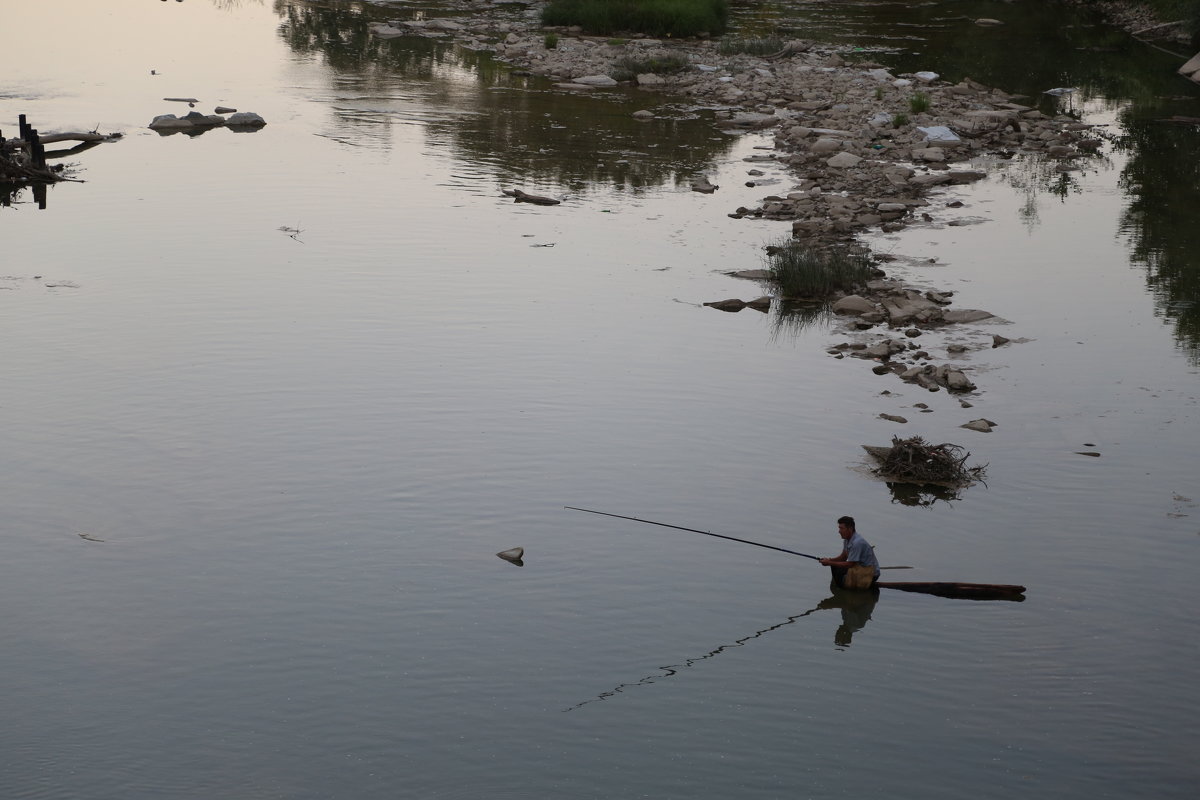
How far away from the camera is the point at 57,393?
11828 millimetres

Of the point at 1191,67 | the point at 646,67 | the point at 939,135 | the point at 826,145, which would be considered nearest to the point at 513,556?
the point at 826,145

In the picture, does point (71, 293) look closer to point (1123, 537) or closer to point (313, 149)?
point (313, 149)

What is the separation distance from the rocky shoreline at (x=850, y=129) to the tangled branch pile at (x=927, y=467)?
1031mm

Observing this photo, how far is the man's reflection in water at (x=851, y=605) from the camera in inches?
339

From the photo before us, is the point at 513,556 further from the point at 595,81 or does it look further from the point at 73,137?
the point at 595,81

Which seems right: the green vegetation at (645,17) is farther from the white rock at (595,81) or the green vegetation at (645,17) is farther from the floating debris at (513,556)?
the floating debris at (513,556)

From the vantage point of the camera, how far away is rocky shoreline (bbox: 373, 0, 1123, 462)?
1430 centimetres

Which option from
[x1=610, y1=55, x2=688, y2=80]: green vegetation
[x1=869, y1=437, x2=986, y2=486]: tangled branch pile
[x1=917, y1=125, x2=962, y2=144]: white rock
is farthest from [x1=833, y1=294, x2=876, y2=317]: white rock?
[x1=610, y1=55, x2=688, y2=80]: green vegetation

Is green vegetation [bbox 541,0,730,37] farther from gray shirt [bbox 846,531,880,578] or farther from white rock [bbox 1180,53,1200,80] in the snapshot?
gray shirt [bbox 846,531,880,578]

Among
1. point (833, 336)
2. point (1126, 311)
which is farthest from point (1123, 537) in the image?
point (1126, 311)

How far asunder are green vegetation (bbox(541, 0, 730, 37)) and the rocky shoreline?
0.58 m

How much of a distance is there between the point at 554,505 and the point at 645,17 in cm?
2738

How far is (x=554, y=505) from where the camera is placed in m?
9.91

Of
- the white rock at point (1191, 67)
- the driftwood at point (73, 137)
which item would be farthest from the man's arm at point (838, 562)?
the white rock at point (1191, 67)
